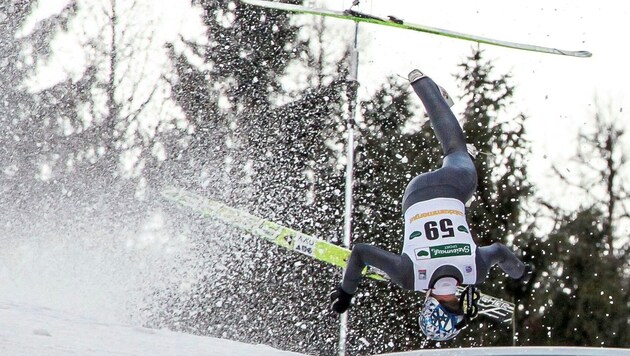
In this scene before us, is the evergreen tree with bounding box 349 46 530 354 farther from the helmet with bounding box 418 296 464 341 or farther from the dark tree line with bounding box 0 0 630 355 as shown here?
the helmet with bounding box 418 296 464 341

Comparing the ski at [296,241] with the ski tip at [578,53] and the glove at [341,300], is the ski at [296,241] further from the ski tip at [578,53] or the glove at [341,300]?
the glove at [341,300]

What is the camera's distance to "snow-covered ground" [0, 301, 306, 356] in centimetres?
606

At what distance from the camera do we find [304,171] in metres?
20.3

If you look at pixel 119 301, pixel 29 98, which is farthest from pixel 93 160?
pixel 119 301

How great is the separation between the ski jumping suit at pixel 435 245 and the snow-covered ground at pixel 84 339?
1.48 metres

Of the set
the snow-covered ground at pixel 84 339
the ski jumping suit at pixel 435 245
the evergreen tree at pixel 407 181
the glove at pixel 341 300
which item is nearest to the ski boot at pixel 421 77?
the ski jumping suit at pixel 435 245

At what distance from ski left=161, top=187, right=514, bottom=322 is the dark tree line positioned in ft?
18.4

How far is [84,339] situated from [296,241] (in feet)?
12.6

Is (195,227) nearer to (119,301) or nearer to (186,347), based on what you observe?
(119,301)

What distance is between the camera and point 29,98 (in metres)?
17.8

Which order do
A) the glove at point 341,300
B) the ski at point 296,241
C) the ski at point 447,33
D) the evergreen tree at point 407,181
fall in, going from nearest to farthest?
the glove at point 341,300 → the ski at point 447,33 → the ski at point 296,241 → the evergreen tree at point 407,181

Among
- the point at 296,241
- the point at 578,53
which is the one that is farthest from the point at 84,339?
the point at 578,53

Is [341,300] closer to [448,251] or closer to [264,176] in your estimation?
[448,251]

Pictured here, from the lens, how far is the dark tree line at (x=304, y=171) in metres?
18.4
